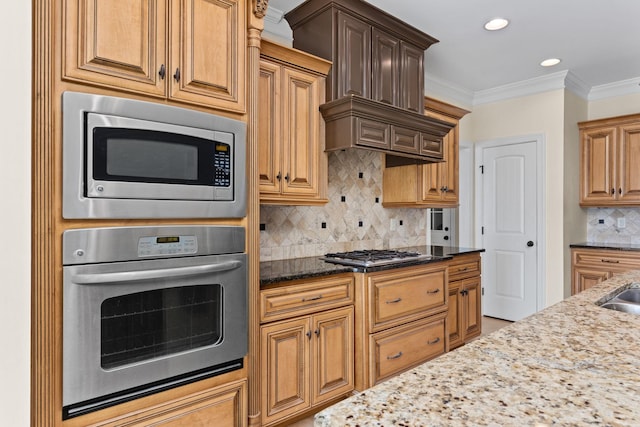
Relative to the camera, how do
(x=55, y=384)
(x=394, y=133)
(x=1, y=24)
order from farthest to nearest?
1. (x=394, y=133)
2. (x=55, y=384)
3. (x=1, y=24)

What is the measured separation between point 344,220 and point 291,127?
3.72 feet

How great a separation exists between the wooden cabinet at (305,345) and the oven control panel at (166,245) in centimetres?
54

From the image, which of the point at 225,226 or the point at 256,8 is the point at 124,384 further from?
the point at 256,8

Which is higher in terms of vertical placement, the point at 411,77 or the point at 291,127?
the point at 411,77

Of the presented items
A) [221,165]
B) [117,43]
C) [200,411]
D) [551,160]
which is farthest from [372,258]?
[551,160]

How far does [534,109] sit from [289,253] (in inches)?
137

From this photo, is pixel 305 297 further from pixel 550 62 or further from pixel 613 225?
pixel 613 225

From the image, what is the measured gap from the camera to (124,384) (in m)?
1.51

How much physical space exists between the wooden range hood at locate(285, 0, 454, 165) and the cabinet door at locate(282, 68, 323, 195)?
0.37ft

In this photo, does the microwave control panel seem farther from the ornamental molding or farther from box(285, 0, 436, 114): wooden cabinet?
box(285, 0, 436, 114): wooden cabinet

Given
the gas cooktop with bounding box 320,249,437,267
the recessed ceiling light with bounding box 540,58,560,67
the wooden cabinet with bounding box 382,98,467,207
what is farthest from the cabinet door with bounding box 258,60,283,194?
the recessed ceiling light with bounding box 540,58,560,67

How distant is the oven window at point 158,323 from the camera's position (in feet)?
4.91

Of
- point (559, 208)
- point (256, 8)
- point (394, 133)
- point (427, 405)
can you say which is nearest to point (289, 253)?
point (394, 133)

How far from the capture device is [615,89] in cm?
456
